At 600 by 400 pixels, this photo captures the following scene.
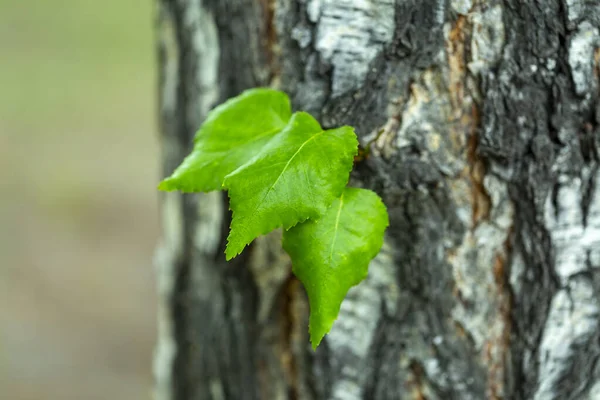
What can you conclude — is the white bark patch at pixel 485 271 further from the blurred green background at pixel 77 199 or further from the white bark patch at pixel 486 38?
the blurred green background at pixel 77 199

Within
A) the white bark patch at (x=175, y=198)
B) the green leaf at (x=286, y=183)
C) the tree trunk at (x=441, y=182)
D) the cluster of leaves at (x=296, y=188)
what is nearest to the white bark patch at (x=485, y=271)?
the tree trunk at (x=441, y=182)

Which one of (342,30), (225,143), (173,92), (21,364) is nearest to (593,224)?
(342,30)

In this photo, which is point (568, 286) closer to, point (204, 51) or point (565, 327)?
point (565, 327)

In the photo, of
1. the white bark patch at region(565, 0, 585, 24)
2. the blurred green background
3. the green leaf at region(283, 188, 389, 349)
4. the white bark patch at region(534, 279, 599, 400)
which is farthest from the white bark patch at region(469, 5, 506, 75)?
the blurred green background

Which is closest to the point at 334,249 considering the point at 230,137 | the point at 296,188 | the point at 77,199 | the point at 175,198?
the point at 296,188

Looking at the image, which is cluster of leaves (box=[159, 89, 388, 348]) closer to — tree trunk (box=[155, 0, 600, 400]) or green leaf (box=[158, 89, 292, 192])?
green leaf (box=[158, 89, 292, 192])

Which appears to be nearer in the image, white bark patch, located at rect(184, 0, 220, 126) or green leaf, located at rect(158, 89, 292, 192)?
green leaf, located at rect(158, 89, 292, 192)
